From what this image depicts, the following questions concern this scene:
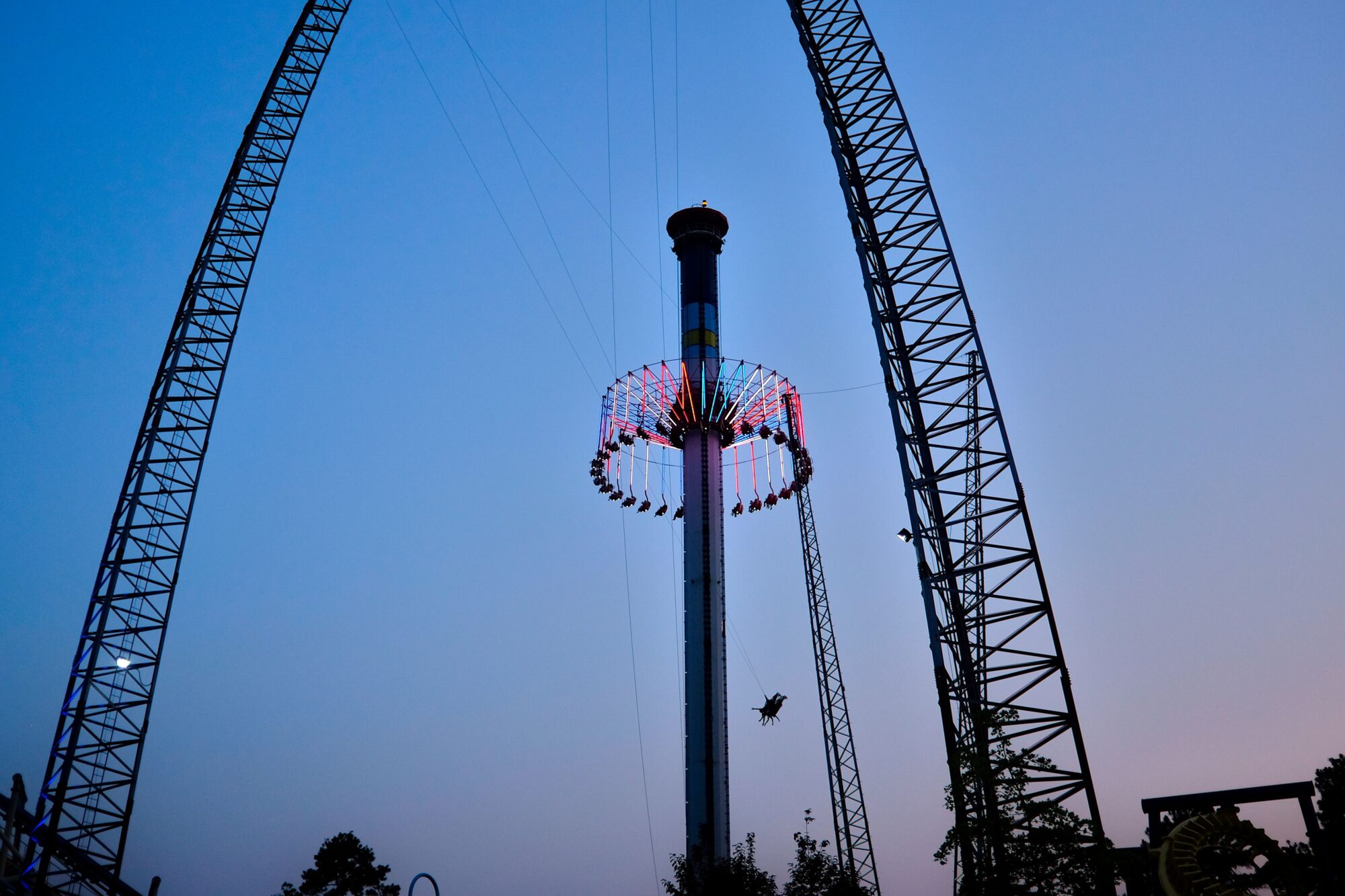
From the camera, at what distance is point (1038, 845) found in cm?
2527

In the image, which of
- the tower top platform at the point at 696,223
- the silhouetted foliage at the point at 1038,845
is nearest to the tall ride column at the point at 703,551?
the tower top platform at the point at 696,223

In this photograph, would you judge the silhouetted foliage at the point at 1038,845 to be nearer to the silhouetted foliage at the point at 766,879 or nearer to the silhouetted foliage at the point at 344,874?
the silhouetted foliage at the point at 766,879

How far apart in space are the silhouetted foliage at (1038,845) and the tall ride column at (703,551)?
3933 centimetres

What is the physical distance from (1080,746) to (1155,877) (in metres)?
4.47

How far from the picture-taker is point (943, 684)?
2777 centimetres

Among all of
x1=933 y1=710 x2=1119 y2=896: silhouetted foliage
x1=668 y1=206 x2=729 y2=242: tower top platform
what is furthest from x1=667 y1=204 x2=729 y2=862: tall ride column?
x1=933 y1=710 x2=1119 y2=896: silhouetted foliage

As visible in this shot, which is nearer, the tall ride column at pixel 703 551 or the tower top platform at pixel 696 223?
the tall ride column at pixel 703 551

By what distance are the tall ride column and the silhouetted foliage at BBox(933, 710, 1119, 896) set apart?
39329 mm

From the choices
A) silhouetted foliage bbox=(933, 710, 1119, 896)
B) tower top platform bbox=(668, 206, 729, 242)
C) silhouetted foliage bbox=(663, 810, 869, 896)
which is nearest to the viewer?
silhouetted foliage bbox=(933, 710, 1119, 896)

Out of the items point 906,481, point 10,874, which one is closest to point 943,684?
point 906,481

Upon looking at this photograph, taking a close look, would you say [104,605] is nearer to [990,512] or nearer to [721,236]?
[990,512]

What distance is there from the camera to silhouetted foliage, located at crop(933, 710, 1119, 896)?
24984 millimetres

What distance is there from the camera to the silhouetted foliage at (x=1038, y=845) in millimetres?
24984

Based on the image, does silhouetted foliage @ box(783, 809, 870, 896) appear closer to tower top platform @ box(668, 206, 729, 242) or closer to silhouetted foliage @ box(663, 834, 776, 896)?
silhouetted foliage @ box(663, 834, 776, 896)
